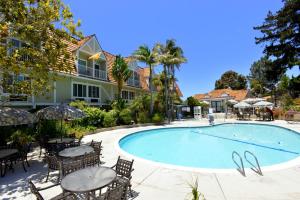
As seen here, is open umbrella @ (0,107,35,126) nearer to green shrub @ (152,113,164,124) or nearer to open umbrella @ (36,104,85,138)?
open umbrella @ (36,104,85,138)

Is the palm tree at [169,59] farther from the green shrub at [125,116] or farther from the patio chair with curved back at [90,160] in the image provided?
the patio chair with curved back at [90,160]

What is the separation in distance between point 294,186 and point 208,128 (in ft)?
53.3

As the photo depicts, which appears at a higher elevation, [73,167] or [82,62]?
[82,62]

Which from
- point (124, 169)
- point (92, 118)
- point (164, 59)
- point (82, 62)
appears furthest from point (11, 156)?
point (164, 59)

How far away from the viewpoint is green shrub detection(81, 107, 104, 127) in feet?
56.3

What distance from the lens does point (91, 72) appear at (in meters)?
23.1

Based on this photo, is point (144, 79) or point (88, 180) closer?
point (88, 180)

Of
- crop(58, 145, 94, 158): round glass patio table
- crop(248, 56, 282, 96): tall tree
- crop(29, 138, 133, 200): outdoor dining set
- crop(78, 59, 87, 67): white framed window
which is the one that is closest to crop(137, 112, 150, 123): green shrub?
crop(78, 59, 87, 67): white framed window

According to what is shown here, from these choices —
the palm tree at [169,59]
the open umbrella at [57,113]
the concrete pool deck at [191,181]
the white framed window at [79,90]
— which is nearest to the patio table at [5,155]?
the concrete pool deck at [191,181]

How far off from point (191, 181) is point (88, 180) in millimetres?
3267

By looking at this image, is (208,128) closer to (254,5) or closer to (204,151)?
(204,151)

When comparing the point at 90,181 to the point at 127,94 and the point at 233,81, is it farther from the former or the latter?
the point at 233,81

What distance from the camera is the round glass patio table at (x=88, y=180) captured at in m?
4.04

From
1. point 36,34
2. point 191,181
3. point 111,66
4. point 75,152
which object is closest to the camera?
point 191,181
